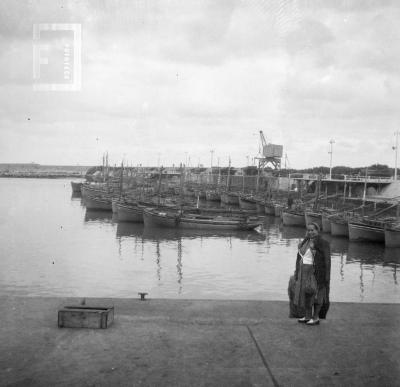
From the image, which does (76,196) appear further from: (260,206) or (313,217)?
(313,217)

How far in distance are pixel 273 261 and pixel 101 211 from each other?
35.1 metres

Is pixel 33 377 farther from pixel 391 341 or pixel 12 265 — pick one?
pixel 12 265

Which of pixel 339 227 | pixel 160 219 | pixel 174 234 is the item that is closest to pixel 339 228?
pixel 339 227

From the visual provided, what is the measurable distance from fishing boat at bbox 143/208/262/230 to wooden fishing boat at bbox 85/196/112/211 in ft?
56.5

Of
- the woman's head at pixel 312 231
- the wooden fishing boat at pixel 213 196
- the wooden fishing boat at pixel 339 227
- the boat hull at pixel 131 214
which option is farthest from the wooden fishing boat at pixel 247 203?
the woman's head at pixel 312 231

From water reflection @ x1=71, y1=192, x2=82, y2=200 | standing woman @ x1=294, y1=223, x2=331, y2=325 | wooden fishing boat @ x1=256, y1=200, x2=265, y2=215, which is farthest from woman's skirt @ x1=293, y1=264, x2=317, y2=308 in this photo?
water reflection @ x1=71, y1=192, x2=82, y2=200

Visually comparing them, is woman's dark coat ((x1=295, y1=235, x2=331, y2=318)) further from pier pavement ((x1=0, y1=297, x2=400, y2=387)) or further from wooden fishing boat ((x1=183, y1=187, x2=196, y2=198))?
wooden fishing boat ((x1=183, y1=187, x2=196, y2=198))

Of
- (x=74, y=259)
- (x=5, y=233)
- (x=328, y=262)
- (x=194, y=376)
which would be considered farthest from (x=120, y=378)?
(x=5, y=233)

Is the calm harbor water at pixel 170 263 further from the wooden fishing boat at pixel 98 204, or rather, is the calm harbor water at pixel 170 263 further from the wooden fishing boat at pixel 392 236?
the wooden fishing boat at pixel 98 204

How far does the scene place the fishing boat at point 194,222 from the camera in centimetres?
4425

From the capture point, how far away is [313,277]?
779 cm

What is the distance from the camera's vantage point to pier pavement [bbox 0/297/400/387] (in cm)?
575

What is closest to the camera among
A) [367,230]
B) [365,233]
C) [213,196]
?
[367,230]

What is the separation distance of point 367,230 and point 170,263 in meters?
17.0
